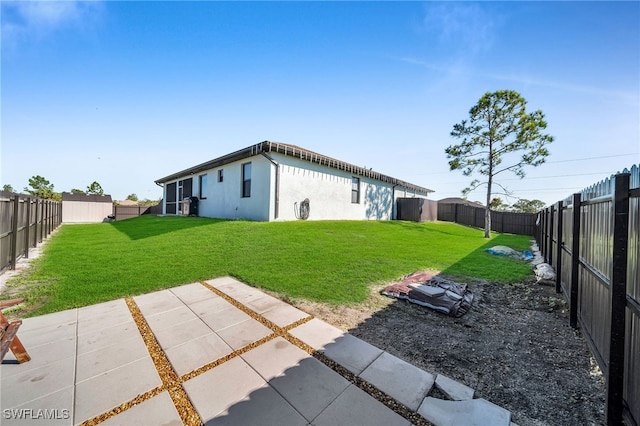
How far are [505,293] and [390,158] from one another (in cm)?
1858

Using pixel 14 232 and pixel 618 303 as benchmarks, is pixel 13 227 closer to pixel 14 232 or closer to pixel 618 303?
pixel 14 232

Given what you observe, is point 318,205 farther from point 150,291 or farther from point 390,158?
point 390,158

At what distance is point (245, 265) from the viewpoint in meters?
5.08

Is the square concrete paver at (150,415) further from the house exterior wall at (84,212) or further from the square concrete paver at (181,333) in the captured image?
the house exterior wall at (84,212)

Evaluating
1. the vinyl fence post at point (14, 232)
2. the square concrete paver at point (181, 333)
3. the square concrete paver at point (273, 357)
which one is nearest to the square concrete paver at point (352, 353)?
the square concrete paver at point (273, 357)

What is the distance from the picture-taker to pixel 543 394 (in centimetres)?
185

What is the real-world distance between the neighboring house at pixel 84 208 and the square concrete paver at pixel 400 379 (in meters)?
25.6

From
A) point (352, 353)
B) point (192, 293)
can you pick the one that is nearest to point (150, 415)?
point (352, 353)

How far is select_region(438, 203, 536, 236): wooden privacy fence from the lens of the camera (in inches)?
592

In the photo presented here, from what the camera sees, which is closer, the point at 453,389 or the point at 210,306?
the point at 453,389

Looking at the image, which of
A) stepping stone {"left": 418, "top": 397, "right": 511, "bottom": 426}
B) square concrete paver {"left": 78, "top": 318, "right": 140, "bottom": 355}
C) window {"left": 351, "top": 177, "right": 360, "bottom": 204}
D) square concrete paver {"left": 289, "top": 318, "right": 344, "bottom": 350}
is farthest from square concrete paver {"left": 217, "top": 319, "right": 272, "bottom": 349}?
window {"left": 351, "top": 177, "right": 360, "bottom": 204}

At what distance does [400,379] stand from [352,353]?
48 cm

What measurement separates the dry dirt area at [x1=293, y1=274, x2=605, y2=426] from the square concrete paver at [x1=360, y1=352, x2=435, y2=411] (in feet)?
0.52

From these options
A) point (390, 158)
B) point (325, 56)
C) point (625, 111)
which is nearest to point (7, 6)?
point (325, 56)
